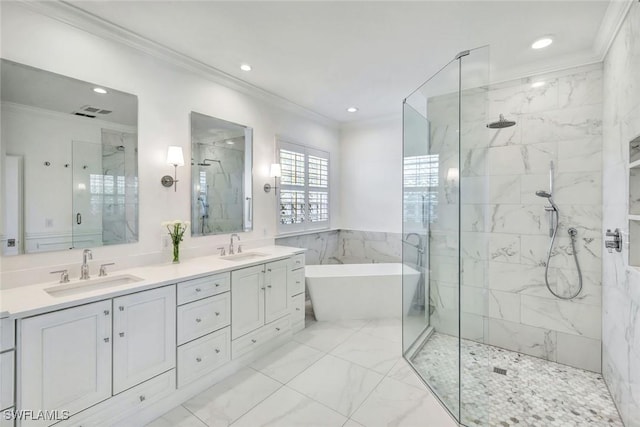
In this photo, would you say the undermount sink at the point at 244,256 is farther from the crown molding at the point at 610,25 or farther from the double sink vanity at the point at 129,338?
the crown molding at the point at 610,25

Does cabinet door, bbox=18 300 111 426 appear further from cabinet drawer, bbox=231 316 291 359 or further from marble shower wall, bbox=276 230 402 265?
marble shower wall, bbox=276 230 402 265

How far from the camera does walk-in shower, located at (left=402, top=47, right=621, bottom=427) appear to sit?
231 centimetres

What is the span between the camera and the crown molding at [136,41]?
1.87 m

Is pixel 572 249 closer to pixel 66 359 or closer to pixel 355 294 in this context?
pixel 355 294

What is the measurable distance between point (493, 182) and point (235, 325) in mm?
2858

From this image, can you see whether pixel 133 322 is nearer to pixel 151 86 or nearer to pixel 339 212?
pixel 151 86

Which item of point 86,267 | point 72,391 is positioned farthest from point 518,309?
point 86,267

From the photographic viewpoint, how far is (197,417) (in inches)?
75.6

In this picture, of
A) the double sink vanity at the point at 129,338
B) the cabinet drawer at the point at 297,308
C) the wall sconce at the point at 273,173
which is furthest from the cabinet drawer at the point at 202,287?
the wall sconce at the point at 273,173

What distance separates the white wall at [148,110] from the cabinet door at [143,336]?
60cm

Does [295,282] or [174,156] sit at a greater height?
[174,156]

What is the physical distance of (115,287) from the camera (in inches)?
70.9

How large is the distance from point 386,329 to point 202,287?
83.3 inches

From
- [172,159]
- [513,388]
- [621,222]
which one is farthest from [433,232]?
[172,159]
